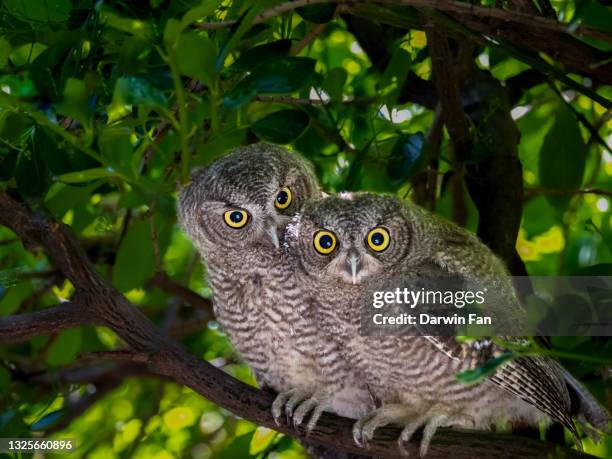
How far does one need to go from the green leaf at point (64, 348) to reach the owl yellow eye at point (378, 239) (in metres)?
0.86

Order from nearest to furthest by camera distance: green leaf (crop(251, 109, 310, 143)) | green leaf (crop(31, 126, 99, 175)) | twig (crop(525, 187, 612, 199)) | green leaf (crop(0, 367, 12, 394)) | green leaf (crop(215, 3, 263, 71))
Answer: green leaf (crop(215, 3, 263, 71)), green leaf (crop(31, 126, 99, 175)), green leaf (crop(251, 109, 310, 143)), twig (crop(525, 187, 612, 199)), green leaf (crop(0, 367, 12, 394))

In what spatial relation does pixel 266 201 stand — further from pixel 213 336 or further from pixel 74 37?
pixel 213 336

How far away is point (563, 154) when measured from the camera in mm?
1990

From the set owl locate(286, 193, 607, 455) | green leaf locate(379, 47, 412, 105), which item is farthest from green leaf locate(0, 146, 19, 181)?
green leaf locate(379, 47, 412, 105)

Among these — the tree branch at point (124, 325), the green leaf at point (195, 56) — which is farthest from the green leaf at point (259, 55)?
the tree branch at point (124, 325)

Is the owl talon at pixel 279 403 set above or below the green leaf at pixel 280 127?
below

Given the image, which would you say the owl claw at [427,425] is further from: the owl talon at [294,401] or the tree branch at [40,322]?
the tree branch at [40,322]

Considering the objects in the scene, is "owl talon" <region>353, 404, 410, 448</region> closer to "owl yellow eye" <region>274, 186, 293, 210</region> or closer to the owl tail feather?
the owl tail feather

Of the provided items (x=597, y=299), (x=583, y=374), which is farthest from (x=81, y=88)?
(x=583, y=374)

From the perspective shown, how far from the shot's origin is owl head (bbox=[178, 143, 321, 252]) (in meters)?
1.95

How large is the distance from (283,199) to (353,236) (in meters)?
0.22

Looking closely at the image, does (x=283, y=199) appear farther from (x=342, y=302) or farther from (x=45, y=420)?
(x=45, y=420)

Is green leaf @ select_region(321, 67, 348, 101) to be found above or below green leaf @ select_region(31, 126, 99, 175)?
above

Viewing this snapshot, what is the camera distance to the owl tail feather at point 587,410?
1.81 metres
